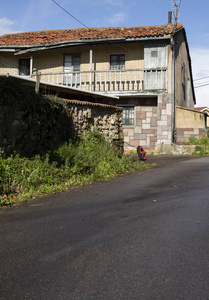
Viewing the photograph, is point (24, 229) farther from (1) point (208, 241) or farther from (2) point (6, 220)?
(1) point (208, 241)

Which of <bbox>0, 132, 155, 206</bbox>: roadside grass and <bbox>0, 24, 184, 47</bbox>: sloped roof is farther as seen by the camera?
<bbox>0, 24, 184, 47</bbox>: sloped roof

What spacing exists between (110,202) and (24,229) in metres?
1.79

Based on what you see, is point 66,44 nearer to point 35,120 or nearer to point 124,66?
point 124,66

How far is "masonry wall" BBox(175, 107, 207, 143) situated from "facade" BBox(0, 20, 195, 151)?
0.82m

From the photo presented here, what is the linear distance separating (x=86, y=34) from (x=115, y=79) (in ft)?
11.5

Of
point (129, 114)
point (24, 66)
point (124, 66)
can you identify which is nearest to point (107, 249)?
point (129, 114)

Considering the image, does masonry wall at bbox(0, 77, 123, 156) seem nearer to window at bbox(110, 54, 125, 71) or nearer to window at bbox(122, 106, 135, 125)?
window at bbox(122, 106, 135, 125)

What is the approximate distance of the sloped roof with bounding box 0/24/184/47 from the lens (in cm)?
1634

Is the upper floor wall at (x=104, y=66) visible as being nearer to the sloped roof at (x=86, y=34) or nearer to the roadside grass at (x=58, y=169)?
the sloped roof at (x=86, y=34)

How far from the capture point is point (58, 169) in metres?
7.20

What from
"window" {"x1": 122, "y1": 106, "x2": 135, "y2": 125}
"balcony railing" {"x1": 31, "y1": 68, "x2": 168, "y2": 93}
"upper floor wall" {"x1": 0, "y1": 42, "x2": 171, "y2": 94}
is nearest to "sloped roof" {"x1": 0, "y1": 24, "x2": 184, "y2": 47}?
"upper floor wall" {"x1": 0, "y1": 42, "x2": 171, "y2": 94}

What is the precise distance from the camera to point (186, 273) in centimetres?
255

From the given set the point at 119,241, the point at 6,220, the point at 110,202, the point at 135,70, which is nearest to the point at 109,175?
the point at 110,202

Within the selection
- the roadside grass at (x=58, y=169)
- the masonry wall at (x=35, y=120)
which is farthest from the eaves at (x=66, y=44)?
the roadside grass at (x=58, y=169)
